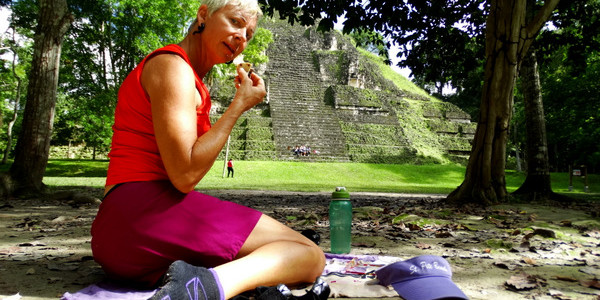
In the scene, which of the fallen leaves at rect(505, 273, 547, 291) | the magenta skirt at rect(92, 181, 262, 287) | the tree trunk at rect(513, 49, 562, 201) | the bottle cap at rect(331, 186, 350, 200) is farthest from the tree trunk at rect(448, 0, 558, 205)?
the magenta skirt at rect(92, 181, 262, 287)

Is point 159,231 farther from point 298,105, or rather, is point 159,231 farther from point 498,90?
point 298,105

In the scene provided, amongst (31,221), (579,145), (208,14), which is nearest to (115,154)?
(208,14)

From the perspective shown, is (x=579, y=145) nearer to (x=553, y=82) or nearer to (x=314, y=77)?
(x=553, y=82)

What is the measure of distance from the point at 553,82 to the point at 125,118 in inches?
681

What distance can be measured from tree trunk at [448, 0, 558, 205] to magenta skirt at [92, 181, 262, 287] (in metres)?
5.67

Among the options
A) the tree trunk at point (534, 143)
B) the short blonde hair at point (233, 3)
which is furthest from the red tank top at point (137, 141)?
the tree trunk at point (534, 143)

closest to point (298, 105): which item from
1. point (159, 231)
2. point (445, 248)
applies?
point (445, 248)

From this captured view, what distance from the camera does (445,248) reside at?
3.17 meters

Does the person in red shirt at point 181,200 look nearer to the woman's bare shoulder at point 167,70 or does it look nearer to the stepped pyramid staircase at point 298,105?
the woman's bare shoulder at point 167,70

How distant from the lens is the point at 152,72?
162 centimetres

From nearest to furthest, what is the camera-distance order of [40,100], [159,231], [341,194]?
[159,231] → [341,194] → [40,100]

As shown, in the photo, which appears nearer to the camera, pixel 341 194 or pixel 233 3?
pixel 233 3

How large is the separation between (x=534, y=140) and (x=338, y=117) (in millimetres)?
19737

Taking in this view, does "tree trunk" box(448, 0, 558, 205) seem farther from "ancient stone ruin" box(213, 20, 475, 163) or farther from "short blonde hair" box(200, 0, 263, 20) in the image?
"ancient stone ruin" box(213, 20, 475, 163)
